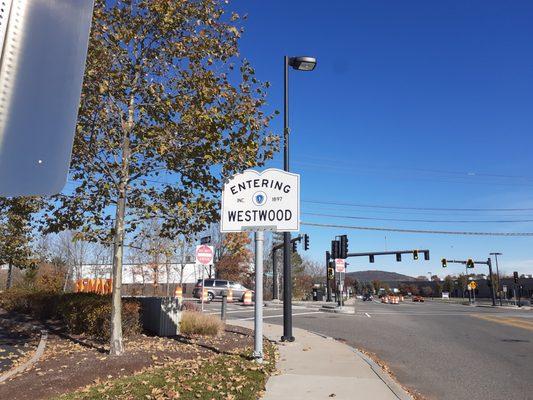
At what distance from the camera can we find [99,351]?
31.1ft

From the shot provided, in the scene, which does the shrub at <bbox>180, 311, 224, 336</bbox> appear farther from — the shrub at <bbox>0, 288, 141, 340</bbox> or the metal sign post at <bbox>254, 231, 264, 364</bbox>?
the metal sign post at <bbox>254, 231, 264, 364</bbox>

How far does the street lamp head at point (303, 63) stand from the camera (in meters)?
12.9

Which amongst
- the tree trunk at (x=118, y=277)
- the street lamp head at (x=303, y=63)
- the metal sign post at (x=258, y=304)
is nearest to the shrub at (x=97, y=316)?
the tree trunk at (x=118, y=277)

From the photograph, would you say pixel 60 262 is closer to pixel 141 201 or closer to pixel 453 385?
pixel 141 201

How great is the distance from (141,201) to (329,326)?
10.7 metres

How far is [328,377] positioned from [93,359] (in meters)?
4.24

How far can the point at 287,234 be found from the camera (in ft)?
41.3

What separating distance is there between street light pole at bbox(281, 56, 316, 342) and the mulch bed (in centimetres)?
101

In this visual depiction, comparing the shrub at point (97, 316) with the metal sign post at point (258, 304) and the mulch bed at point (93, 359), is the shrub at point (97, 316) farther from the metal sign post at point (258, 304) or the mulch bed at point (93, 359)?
the metal sign post at point (258, 304)

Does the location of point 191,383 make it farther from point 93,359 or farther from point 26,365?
point 26,365

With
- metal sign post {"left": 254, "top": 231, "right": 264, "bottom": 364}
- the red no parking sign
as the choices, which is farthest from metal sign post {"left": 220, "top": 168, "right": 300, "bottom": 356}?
the red no parking sign

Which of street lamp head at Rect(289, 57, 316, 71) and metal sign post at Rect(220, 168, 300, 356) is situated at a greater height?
street lamp head at Rect(289, 57, 316, 71)

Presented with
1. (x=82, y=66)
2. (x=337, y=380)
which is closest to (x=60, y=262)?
(x=337, y=380)

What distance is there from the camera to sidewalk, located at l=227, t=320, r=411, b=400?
6391mm
